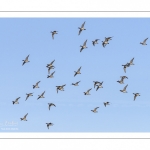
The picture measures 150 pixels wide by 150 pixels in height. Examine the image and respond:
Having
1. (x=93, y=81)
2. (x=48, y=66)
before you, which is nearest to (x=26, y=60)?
(x=48, y=66)

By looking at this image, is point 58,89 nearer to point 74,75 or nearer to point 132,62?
point 74,75

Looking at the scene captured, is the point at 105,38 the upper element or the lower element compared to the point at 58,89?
upper

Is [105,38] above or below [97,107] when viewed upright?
above
